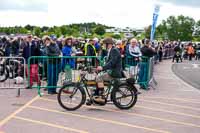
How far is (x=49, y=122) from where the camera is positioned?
978 cm

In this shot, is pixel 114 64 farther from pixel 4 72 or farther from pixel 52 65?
pixel 4 72

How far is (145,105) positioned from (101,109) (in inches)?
56.8

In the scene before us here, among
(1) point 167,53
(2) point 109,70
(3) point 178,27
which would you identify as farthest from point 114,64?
(3) point 178,27

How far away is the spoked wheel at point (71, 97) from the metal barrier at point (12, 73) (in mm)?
3558

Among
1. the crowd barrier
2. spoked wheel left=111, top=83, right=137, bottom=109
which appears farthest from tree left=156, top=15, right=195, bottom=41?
spoked wheel left=111, top=83, right=137, bottom=109

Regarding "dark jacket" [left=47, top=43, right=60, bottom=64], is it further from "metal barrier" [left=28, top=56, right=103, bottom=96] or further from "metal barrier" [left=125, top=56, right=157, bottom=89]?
"metal barrier" [left=125, top=56, right=157, bottom=89]

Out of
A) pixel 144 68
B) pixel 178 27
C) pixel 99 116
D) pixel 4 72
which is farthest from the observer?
pixel 178 27

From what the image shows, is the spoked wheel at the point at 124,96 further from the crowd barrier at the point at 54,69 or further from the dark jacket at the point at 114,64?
the crowd barrier at the point at 54,69

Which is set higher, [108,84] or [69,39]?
[69,39]

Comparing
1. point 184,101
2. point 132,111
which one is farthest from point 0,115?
point 184,101

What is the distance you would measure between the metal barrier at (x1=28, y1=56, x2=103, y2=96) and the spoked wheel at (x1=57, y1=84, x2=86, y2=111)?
8.64 ft

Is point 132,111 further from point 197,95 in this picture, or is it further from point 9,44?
point 9,44

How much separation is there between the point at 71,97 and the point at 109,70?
1.13 meters

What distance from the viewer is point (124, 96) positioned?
1150cm
